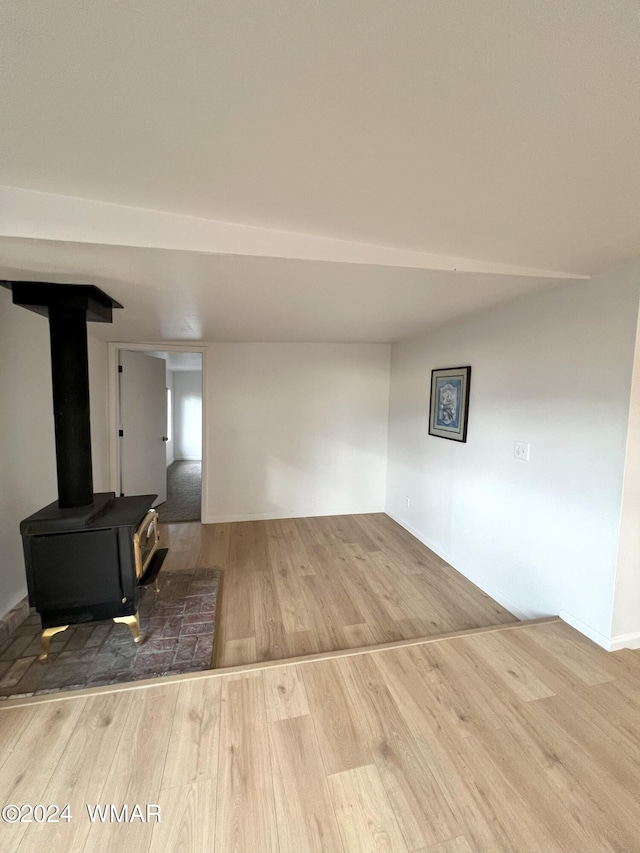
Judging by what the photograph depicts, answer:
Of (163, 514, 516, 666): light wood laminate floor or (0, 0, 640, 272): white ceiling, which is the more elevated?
(0, 0, 640, 272): white ceiling

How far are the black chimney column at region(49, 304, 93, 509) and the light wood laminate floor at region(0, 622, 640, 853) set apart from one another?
967 mm

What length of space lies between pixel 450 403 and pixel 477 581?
4.71 feet

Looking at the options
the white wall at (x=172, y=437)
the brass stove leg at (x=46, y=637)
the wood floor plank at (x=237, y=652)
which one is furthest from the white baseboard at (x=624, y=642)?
the white wall at (x=172, y=437)

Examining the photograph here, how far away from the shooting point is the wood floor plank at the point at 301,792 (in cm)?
103

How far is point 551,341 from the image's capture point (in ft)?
6.97

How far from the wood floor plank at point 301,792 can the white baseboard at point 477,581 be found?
5.39ft

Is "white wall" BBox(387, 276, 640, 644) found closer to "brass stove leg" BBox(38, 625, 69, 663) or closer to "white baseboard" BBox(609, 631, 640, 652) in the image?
"white baseboard" BBox(609, 631, 640, 652)

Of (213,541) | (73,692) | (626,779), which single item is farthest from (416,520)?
(73,692)

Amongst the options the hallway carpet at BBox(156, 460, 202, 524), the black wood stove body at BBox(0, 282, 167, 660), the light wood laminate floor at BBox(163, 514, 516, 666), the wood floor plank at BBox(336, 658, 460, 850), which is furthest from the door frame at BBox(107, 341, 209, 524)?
the wood floor plank at BBox(336, 658, 460, 850)

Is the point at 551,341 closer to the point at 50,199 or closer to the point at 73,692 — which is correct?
the point at 50,199

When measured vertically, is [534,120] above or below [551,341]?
above

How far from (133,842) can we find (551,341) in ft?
9.22

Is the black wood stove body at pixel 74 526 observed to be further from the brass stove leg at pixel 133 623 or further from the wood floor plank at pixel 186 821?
the wood floor plank at pixel 186 821

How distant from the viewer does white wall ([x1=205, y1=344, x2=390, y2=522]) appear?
3984mm
